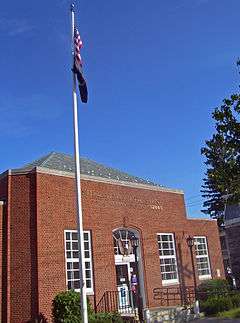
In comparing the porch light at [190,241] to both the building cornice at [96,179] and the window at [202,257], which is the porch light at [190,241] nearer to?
the window at [202,257]

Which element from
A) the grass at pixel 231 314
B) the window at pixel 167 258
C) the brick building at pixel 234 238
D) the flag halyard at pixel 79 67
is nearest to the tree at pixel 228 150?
the flag halyard at pixel 79 67

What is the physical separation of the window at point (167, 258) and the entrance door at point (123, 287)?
267 cm

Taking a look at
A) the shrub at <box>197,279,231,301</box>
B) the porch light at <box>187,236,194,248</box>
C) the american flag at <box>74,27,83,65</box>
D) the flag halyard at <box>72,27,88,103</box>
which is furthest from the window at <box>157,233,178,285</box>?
the american flag at <box>74,27,83,65</box>

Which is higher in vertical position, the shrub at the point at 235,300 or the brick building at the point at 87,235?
the brick building at the point at 87,235

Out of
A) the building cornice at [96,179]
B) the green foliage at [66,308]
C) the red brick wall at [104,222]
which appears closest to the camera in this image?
the green foliage at [66,308]

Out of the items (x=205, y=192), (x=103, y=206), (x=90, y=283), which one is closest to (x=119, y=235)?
(x=103, y=206)

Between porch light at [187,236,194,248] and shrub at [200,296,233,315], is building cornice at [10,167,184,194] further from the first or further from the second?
shrub at [200,296,233,315]

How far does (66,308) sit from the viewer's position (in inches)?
711

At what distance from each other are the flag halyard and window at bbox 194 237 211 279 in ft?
55.5

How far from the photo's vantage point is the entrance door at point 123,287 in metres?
22.4

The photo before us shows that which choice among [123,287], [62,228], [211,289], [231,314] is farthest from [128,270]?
[231,314]

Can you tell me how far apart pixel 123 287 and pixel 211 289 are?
18.1 feet

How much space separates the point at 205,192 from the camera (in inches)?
2375

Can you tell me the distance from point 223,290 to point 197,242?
16.6ft
